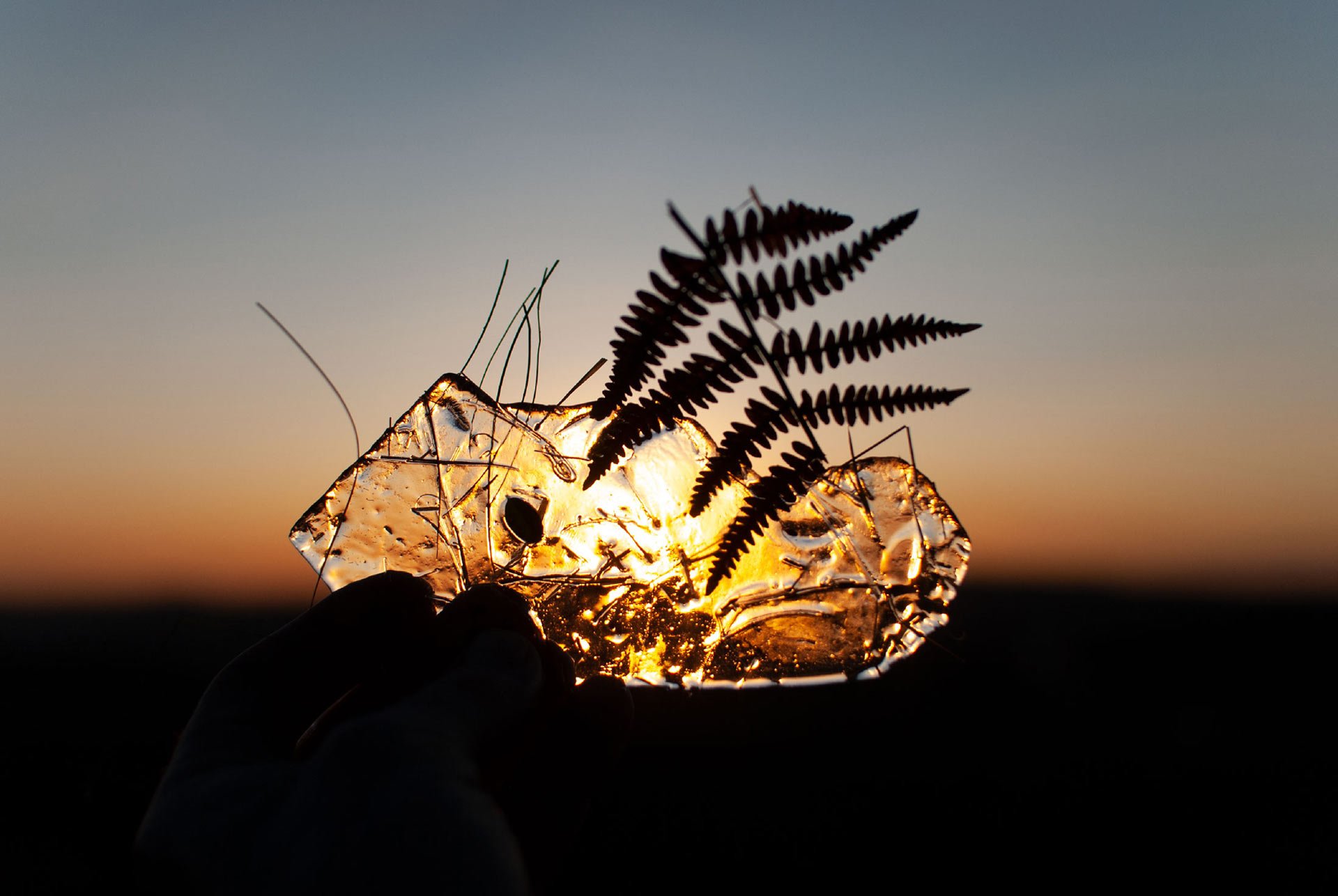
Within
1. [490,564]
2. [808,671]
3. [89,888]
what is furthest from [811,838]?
[89,888]

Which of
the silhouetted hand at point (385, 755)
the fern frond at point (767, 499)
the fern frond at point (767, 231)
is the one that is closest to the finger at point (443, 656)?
the silhouetted hand at point (385, 755)

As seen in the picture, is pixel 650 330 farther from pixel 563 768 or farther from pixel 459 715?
pixel 563 768

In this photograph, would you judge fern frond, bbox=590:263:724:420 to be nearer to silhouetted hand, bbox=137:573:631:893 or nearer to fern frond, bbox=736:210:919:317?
fern frond, bbox=736:210:919:317

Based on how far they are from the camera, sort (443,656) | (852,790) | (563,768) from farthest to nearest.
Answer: (852,790) → (563,768) → (443,656)

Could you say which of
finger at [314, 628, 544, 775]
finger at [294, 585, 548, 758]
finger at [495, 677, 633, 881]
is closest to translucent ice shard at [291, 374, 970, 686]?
finger at [495, 677, 633, 881]

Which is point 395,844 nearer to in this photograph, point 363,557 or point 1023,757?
point 363,557

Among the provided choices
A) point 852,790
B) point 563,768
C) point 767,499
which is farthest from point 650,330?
point 852,790
